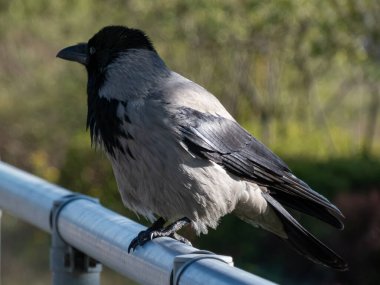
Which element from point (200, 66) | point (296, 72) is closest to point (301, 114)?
point (296, 72)

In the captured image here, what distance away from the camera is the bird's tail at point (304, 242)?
417 centimetres

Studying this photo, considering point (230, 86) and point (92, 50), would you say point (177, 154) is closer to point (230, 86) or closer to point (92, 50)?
point (92, 50)

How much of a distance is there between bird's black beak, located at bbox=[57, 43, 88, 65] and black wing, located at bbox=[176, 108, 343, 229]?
0.61m

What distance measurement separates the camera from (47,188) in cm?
369

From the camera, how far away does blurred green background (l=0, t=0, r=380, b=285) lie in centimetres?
1226

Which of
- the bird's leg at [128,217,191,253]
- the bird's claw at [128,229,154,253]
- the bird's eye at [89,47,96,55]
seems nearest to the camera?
the bird's claw at [128,229,154,253]

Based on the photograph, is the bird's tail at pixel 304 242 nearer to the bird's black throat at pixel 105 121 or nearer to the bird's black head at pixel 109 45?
the bird's black throat at pixel 105 121

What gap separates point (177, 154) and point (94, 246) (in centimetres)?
148

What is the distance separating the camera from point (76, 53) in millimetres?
5016

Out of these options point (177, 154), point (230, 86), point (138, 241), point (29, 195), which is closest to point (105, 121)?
point (177, 154)

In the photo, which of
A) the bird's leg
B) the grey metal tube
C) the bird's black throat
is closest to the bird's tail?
the bird's leg

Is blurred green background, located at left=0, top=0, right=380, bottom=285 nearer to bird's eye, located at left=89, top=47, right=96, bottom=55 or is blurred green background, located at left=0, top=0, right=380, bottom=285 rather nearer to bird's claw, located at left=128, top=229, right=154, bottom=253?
bird's eye, located at left=89, top=47, right=96, bottom=55

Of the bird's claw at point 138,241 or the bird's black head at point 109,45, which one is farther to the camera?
the bird's black head at point 109,45

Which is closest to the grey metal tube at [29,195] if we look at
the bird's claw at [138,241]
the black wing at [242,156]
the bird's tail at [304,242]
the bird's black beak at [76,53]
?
the bird's claw at [138,241]
